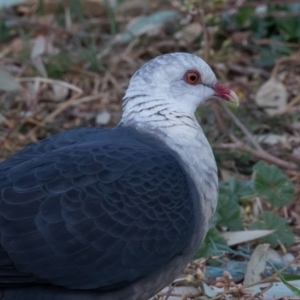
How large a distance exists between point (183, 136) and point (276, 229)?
0.94 m

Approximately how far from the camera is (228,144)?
193 inches

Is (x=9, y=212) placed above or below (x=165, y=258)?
above

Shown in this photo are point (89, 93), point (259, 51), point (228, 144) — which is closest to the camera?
point (228, 144)

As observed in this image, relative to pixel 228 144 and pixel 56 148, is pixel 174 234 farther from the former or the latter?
pixel 228 144

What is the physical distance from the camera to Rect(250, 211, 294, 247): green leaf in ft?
14.2

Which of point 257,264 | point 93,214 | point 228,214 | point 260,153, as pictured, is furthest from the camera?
point 260,153

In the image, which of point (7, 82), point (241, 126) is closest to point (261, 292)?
point (241, 126)

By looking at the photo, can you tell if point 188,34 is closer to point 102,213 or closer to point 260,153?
point 260,153

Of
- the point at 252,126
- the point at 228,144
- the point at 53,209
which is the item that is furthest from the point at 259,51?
the point at 53,209

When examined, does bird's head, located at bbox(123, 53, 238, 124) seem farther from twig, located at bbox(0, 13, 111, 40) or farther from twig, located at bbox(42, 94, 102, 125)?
twig, located at bbox(0, 13, 111, 40)

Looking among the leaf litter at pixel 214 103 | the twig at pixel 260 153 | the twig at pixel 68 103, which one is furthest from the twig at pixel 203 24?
the twig at pixel 68 103

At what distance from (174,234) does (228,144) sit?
1644 mm

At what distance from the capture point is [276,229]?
4.34 meters

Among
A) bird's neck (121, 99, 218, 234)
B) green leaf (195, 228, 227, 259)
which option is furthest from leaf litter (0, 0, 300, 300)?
bird's neck (121, 99, 218, 234)
